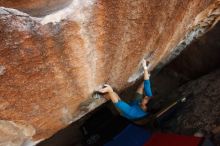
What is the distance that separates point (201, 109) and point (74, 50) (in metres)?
2.31

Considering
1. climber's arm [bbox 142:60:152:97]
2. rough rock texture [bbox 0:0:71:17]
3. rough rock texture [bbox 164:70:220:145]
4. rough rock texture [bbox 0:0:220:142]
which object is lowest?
rough rock texture [bbox 164:70:220:145]

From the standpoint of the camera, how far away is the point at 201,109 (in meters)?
4.64

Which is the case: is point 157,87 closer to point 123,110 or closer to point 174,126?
point 174,126

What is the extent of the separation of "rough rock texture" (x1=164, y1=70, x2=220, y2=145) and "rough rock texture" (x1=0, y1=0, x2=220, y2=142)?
1.06m

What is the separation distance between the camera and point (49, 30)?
270 centimetres

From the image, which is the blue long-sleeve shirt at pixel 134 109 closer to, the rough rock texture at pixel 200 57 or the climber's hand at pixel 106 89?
the climber's hand at pixel 106 89

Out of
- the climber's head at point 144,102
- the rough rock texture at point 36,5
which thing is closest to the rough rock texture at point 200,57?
the climber's head at point 144,102

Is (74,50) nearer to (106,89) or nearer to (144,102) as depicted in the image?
(106,89)

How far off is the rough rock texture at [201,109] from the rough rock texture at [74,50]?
106 cm

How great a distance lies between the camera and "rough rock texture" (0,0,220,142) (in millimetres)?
2654

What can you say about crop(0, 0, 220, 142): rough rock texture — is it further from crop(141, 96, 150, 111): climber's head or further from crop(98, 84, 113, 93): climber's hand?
crop(141, 96, 150, 111): climber's head

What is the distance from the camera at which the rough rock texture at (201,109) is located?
434 centimetres

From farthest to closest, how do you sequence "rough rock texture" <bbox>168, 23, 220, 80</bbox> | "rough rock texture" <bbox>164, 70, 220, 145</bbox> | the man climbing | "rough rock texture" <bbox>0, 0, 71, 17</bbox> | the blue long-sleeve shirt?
"rough rock texture" <bbox>168, 23, 220, 80</bbox> → "rough rock texture" <bbox>164, 70, 220, 145</bbox> → the blue long-sleeve shirt → the man climbing → "rough rock texture" <bbox>0, 0, 71, 17</bbox>

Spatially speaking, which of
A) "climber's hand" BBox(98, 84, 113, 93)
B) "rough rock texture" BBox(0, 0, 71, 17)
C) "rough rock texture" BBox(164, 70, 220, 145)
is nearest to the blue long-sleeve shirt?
"climber's hand" BBox(98, 84, 113, 93)
